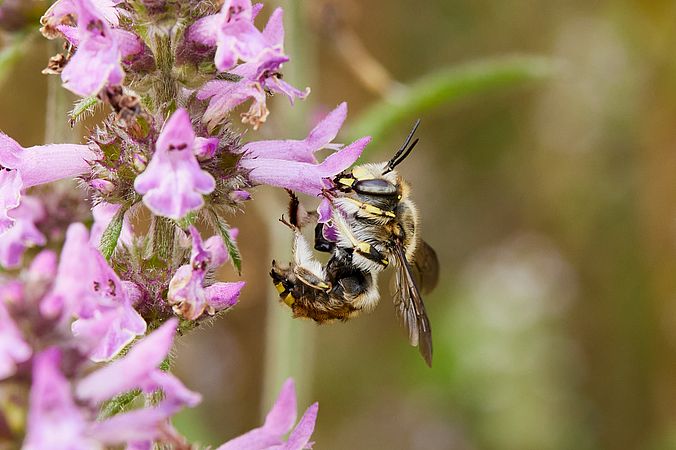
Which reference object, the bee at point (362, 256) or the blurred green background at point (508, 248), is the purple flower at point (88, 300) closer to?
the bee at point (362, 256)

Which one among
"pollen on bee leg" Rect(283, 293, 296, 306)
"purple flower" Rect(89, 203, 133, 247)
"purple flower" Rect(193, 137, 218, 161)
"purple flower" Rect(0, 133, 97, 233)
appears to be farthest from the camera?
"pollen on bee leg" Rect(283, 293, 296, 306)

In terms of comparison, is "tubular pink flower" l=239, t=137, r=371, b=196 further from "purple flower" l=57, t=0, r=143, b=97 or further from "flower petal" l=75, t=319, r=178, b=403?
"flower petal" l=75, t=319, r=178, b=403

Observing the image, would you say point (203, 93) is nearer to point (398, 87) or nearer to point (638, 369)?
point (398, 87)

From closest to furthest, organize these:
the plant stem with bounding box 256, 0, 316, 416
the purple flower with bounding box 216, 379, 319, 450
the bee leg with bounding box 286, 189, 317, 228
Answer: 1. the purple flower with bounding box 216, 379, 319, 450
2. the bee leg with bounding box 286, 189, 317, 228
3. the plant stem with bounding box 256, 0, 316, 416

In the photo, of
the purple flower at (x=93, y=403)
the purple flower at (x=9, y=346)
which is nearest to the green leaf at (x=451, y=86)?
the purple flower at (x=93, y=403)

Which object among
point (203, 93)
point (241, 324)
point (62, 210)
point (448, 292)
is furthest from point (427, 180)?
point (203, 93)

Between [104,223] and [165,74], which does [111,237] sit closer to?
[104,223]

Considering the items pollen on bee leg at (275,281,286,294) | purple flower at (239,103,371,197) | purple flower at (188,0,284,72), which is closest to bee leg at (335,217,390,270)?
pollen on bee leg at (275,281,286,294)

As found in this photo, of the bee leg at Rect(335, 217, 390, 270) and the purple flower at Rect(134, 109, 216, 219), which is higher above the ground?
the purple flower at Rect(134, 109, 216, 219)
